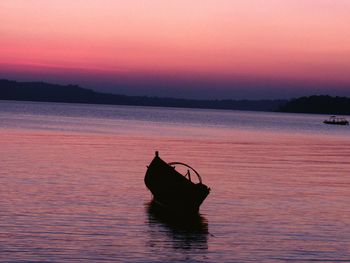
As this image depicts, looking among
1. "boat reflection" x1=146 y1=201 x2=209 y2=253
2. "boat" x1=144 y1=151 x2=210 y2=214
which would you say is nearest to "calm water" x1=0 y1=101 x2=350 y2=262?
"boat reflection" x1=146 y1=201 x2=209 y2=253

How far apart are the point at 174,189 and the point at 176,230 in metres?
4.67

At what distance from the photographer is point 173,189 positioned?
32688 millimetres

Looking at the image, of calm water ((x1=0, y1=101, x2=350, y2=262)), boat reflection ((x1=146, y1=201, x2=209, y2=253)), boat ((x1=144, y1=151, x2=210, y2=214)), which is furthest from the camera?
boat ((x1=144, y1=151, x2=210, y2=214))

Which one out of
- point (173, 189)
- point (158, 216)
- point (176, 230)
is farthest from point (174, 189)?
point (176, 230)

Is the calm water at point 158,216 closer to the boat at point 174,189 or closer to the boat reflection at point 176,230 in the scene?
the boat reflection at point 176,230

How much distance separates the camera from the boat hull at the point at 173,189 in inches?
1197

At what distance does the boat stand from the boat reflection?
46cm

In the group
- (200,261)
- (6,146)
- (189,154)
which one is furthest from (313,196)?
(6,146)

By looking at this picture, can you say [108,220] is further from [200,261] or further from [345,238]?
[345,238]

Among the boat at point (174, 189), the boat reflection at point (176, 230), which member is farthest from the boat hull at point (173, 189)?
the boat reflection at point (176, 230)

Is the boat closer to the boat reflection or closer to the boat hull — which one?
the boat hull

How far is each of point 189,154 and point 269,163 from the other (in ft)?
33.3

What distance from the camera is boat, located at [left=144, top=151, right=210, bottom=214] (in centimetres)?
3041

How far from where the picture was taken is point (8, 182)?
1553 inches
